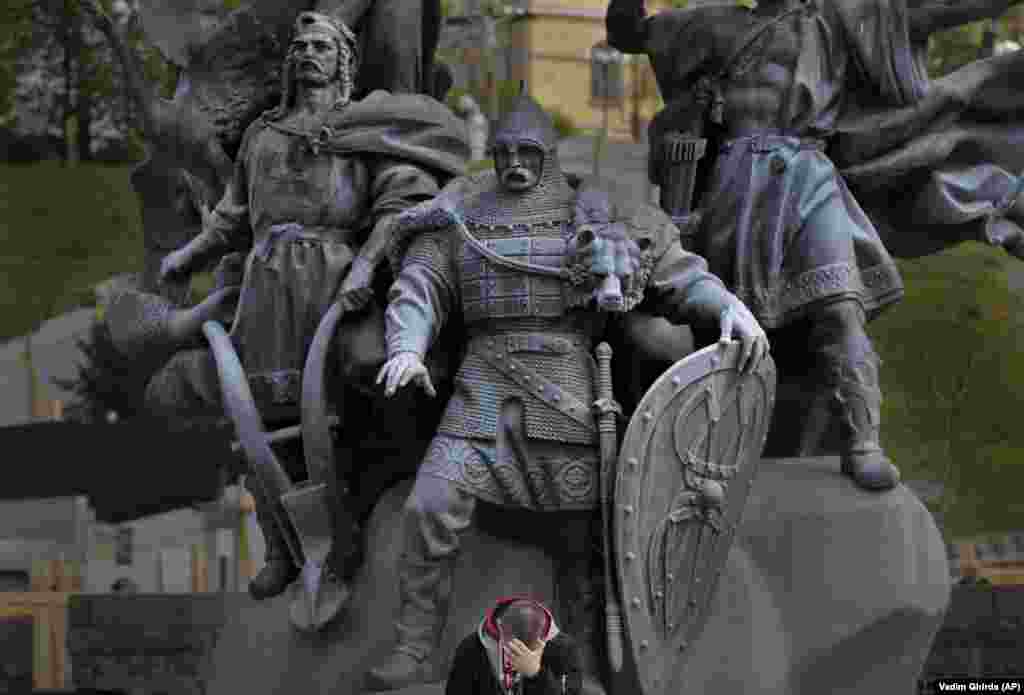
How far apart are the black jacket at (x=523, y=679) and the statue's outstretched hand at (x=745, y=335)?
2386mm

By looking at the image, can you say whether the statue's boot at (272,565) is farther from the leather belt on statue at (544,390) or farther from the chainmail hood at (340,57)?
the chainmail hood at (340,57)

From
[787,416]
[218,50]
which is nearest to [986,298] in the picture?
[787,416]

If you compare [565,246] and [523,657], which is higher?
[565,246]

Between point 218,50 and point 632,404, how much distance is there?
10.0 ft

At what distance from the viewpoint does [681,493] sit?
912cm

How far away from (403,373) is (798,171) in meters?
2.55

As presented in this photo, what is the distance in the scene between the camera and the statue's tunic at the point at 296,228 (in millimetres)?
9969

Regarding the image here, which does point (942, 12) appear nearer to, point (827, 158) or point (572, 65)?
point (827, 158)

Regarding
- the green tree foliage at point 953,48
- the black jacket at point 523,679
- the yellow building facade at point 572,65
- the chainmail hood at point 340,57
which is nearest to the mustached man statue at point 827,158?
the chainmail hood at point 340,57

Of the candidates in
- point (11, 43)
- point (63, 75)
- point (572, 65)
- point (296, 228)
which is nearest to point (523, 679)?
point (296, 228)

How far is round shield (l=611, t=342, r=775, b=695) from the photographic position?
29.4 ft

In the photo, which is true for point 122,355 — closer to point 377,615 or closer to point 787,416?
point 377,615

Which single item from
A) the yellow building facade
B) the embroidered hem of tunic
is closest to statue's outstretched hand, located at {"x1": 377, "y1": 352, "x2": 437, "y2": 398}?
the embroidered hem of tunic

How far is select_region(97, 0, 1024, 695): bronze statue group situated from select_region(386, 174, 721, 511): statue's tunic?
11mm
